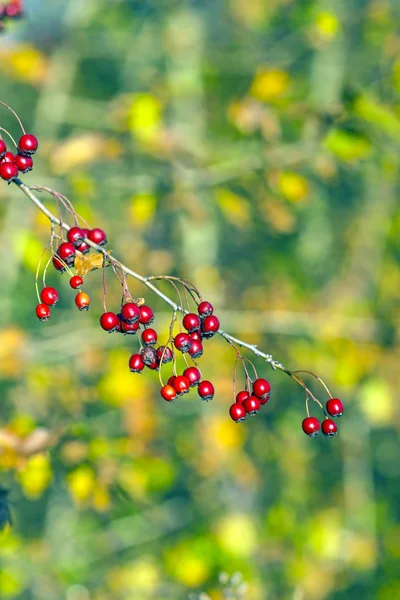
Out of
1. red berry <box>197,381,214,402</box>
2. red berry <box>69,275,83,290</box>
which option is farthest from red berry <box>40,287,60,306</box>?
red berry <box>197,381,214,402</box>

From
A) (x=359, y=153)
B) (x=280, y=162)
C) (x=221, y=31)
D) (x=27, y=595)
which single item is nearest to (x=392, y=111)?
(x=359, y=153)

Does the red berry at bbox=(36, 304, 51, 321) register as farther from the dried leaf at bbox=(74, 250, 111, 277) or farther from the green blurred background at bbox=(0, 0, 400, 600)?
the green blurred background at bbox=(0, 0, 400, 600)

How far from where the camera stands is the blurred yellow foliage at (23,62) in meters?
3.80

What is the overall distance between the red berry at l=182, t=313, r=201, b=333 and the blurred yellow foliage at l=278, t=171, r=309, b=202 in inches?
78.5

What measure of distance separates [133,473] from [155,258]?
2257 mm

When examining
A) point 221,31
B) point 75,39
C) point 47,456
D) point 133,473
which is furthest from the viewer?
point 221,31

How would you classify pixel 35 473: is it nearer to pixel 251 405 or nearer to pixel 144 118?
pixel 251 405

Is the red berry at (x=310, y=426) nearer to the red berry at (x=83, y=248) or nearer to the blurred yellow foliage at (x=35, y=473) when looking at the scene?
the red berry at (x=83, y=248)

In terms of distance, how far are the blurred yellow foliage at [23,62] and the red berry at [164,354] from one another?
2832mm

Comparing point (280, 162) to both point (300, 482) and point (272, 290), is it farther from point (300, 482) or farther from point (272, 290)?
point (300, 482)

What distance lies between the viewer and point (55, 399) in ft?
11.9

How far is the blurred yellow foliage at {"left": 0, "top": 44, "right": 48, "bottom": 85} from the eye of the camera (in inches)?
150

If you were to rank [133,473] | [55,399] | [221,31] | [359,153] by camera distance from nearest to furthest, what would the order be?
1. [359,153]
2. [133,473]
3. [55,399]
4. [221,31]

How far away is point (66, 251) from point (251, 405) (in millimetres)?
625
